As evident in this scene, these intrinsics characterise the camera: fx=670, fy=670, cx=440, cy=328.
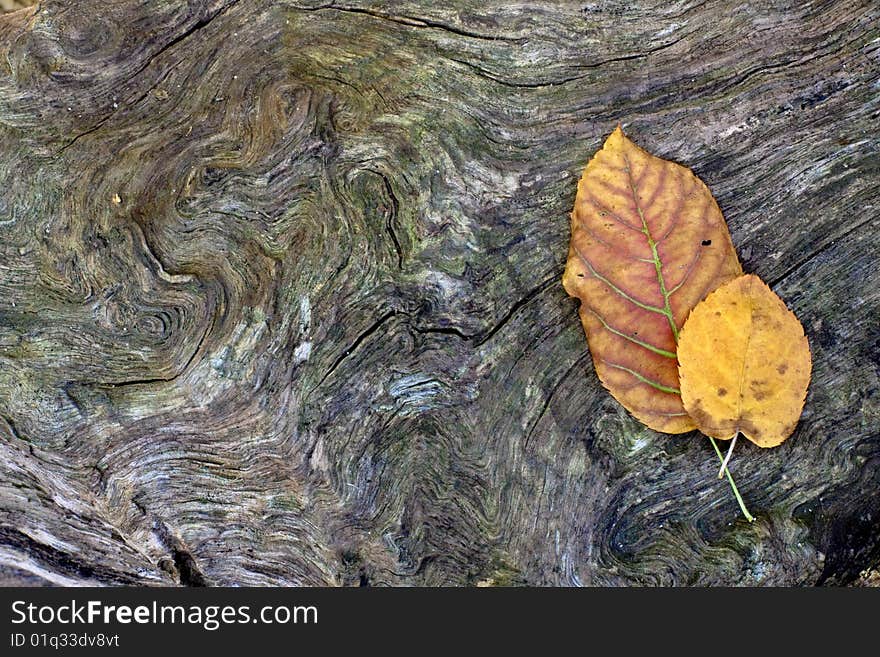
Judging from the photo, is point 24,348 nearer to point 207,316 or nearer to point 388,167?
point 207,316

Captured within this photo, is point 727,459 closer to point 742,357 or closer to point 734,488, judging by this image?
point 734,488

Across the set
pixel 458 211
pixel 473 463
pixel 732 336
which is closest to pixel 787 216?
pixel 732 336

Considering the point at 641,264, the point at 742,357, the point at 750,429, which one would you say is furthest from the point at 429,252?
the point at 750,429

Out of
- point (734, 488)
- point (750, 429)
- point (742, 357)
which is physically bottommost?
point (734, 488)

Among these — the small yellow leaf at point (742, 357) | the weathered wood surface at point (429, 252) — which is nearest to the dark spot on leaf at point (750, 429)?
the small yellow leaf at point (742, 357)

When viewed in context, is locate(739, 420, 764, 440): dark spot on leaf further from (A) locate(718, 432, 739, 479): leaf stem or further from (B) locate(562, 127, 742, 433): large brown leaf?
(B) locate(562, 127, 742, 433): large brown leaf

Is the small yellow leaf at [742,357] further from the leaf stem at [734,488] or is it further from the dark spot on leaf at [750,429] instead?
the leaf stem at [734,488]

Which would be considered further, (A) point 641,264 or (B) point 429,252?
(B) point 429,252
